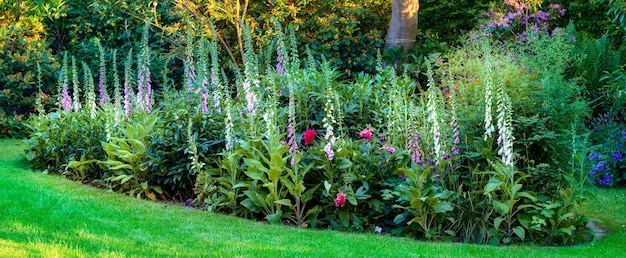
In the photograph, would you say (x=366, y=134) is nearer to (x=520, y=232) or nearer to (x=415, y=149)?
(x=415, y=149)

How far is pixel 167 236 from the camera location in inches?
222

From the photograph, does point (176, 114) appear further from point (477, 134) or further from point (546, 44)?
point (546, 44)

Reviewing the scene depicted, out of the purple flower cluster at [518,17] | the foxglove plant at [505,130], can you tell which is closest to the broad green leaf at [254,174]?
the foxglove plant at [505,130]

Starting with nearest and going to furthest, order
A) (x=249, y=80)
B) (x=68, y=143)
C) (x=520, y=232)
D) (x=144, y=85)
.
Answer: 1. (x=520, y=232)
2. (x=249, y=80)
3. (x=144, y=85)
4. (x=68, y=143)

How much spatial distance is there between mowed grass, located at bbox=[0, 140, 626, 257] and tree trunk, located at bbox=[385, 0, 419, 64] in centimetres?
570

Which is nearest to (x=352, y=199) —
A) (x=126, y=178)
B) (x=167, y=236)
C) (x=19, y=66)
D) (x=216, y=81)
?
(x=167, y=236)

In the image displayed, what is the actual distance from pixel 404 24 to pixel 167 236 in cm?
747

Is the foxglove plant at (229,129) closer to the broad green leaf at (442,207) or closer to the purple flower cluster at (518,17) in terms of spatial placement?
the broad green leaf at (442,207)

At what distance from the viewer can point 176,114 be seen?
25.1ft

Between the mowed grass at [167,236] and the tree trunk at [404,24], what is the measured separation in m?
5.70

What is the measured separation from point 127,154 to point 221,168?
1.05 metres

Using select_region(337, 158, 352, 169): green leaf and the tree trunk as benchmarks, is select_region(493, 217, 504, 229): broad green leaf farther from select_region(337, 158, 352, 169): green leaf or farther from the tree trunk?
the tree trunk

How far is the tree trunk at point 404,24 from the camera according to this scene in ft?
39.9

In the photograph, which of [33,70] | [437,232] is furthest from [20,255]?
[33,70]
